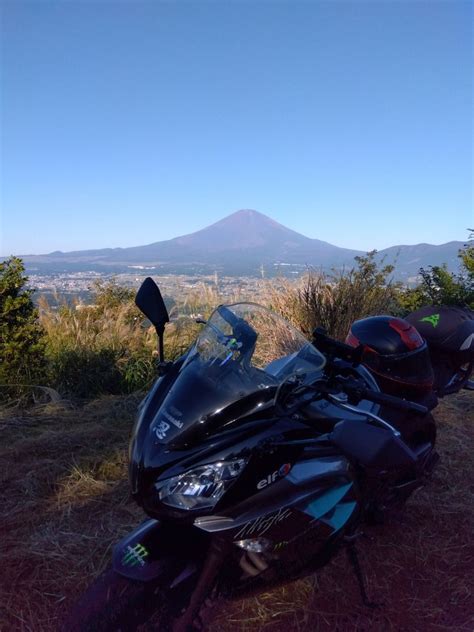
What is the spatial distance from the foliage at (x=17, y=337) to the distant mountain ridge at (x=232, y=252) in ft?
11.1

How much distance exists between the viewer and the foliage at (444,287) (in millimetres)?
8000

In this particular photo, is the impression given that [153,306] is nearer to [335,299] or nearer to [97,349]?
[97,349]

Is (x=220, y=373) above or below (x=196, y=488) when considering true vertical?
above

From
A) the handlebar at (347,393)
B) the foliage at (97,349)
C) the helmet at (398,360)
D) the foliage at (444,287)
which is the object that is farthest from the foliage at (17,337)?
the foliage at (444,287)

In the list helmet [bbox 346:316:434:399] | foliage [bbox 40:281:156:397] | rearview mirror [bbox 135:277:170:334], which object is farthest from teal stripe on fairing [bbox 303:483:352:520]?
foliage [bbox 40:281:156:397]

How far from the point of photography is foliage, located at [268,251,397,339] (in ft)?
19.3

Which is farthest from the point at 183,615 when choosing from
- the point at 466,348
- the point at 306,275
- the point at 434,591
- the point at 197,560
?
the point at 306,275

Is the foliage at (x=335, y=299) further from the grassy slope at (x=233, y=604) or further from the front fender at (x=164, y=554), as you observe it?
the front fender at (x=164, y=554)

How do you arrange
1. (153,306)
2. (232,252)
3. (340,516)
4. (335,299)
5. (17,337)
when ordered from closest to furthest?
(340,516), (153,306), (17,337), (335,299), (232,252)

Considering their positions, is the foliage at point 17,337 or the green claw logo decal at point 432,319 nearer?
the green claw logo decal at point 432,319

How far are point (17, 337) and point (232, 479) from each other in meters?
4.18

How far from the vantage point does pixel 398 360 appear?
2518 millimetres

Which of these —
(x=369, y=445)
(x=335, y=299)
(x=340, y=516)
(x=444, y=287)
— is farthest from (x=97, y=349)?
(x=444, y=287)

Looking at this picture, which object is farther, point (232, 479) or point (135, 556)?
point (135, 556)
